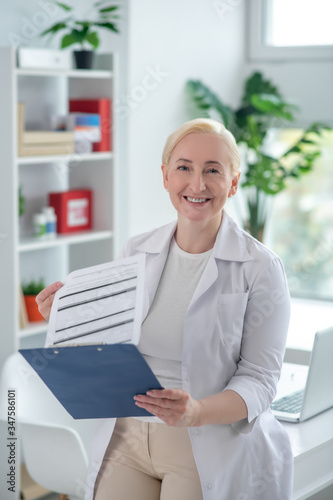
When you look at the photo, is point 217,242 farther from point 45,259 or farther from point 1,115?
point 45,259

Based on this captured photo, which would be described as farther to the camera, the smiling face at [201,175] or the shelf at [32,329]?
the shelf at [32,329]

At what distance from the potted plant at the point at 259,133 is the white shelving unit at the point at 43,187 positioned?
1.02 meters

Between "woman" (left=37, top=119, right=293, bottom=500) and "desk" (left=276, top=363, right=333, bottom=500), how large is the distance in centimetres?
24

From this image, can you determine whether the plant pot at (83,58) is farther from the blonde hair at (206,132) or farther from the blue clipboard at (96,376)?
the blue clipboard at (96,376)

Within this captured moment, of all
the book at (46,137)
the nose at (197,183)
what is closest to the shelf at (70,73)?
the book at (46,137)

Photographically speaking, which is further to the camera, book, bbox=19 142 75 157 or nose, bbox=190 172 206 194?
book, bbox=19 142 75 157

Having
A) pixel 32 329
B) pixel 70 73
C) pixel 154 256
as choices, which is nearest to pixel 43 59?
pixel 70 73

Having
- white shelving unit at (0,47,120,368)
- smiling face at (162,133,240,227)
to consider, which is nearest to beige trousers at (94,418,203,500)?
smiling face at (162,133,240,227)

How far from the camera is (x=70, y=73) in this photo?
11.1 ft

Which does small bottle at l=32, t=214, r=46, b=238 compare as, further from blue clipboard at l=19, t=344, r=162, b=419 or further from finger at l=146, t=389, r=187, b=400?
finger at l=146, t=389, r=187, b=400

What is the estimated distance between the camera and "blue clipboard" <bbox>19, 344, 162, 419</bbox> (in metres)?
1.32

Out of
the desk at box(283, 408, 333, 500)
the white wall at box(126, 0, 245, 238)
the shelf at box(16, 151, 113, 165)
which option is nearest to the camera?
the desk at box(283, 408, 333, 500)

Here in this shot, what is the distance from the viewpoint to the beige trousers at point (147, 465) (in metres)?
1.56

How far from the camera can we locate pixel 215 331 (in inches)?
62.0
